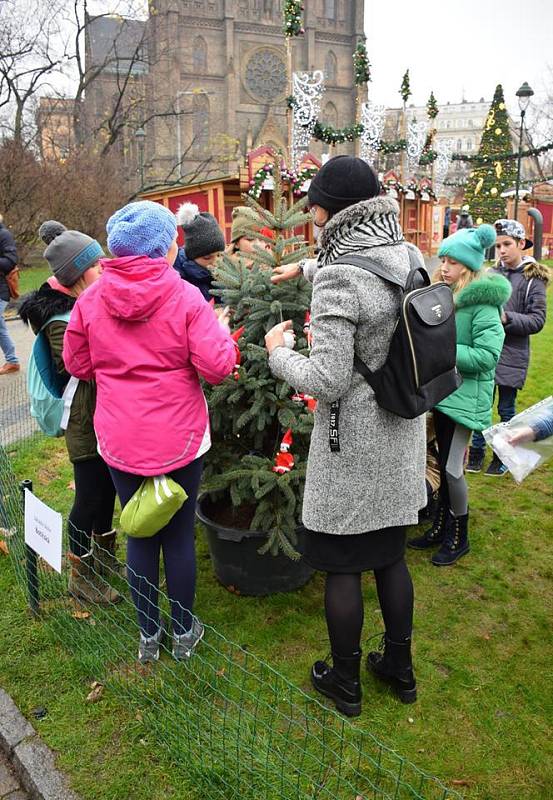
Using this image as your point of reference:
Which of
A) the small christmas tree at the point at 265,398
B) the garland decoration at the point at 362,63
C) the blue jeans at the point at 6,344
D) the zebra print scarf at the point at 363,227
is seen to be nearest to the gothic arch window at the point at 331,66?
the garland decoration at the point at 362,63

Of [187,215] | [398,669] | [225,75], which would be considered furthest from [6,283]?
[225,75]

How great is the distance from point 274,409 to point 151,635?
3.81ft

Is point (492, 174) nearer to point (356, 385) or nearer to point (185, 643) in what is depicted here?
point (356, 385)

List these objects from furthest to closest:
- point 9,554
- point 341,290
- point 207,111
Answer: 1. point 207,111
2. point 9,554
3. point 341,290

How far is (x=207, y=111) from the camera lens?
168 ft

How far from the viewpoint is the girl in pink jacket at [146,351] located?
2223 mm

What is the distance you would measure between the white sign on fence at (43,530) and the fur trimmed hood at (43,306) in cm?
80

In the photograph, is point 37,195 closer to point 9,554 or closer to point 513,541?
point 9,554

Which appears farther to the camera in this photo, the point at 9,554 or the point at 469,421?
the point at 9,554

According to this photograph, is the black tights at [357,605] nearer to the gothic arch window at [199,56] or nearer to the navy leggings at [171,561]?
the navy leggings at [171,561]

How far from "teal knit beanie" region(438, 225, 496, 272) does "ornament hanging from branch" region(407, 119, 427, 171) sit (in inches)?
585

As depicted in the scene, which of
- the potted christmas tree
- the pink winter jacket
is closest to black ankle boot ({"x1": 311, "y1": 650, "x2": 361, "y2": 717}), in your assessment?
the potted christmas tree

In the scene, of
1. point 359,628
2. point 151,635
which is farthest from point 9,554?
point 359,628

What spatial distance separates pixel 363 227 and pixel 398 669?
1.77 metres
